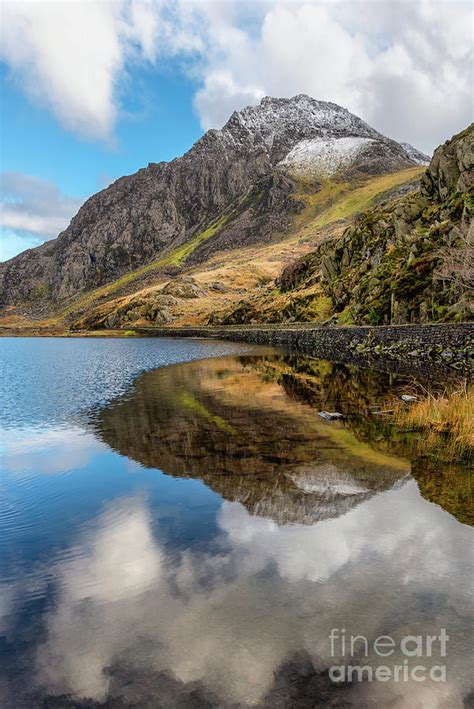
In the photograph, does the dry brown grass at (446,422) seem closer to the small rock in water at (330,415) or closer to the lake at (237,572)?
the lake at (237,572)

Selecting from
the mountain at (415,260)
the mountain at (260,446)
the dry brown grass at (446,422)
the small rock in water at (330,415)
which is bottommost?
the mountain at (260,446)

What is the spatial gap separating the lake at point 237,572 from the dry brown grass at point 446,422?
0.91 m

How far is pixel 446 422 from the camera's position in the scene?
17406 mm

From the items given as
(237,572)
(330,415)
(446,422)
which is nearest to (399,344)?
(330,415)

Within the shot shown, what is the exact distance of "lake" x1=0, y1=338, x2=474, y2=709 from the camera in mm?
5676

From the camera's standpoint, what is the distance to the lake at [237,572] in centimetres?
568

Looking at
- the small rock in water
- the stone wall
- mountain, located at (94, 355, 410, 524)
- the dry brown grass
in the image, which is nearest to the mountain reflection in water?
mountain, located at (94, 355, 410, 524)

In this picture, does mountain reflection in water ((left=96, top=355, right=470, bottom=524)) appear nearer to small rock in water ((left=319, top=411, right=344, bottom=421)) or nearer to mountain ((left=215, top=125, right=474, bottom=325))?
small rock in water ((left=319, top=411, right=344, bottom=421))

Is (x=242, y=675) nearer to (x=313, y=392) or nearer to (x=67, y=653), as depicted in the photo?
(x=67, y=653)

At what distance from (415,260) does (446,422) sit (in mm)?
41357

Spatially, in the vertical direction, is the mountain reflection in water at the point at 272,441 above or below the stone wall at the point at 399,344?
below

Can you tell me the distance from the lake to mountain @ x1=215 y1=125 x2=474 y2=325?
33.7 m

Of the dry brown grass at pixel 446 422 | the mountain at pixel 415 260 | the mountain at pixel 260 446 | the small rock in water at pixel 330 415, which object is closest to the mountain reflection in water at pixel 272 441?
the mountain at pixel 260 446

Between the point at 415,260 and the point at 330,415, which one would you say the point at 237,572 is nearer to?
the point at 330,415
